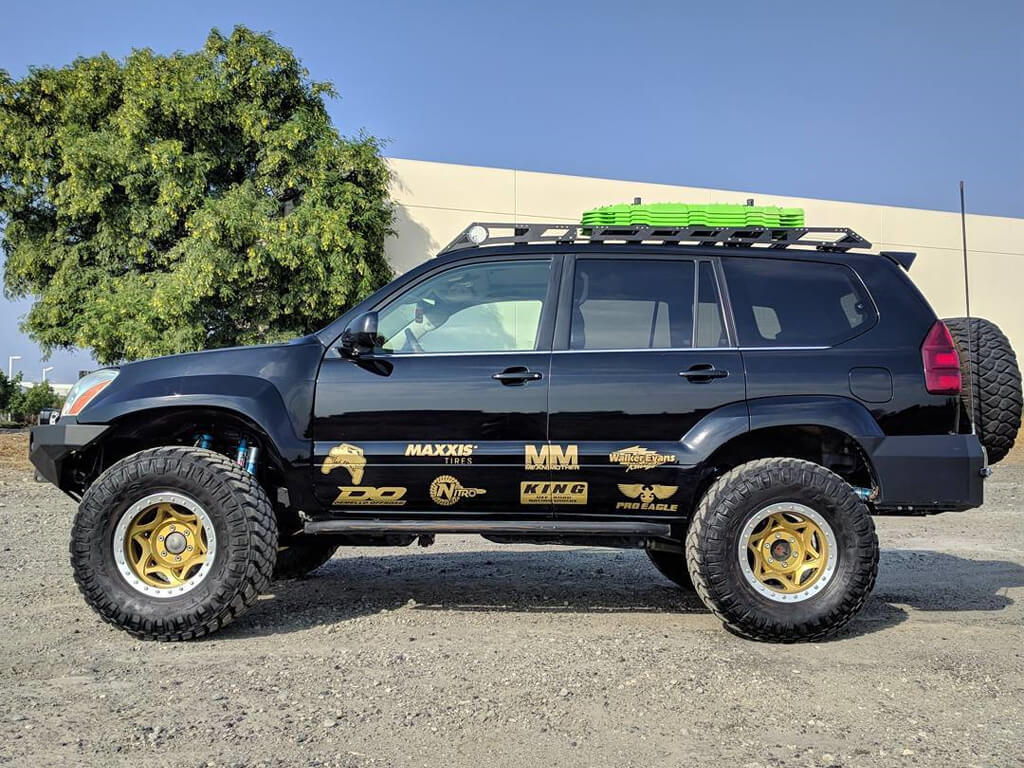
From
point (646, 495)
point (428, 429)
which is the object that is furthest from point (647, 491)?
point (428, 429)

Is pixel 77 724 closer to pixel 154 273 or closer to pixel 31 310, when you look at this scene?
pixel 154 273

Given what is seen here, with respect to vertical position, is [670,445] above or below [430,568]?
above

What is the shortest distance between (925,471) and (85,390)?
172 inches

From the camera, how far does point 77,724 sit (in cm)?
318

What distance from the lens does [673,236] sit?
4.88 meters

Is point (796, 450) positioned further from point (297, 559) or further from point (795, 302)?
point (297, 559)

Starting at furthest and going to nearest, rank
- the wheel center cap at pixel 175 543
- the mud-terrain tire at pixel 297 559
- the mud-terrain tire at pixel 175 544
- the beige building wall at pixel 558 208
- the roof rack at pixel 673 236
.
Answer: the beige building wall at pixel 558 208 < the mud-terrain tire at pixel 297 559 < the roof rack at pixel 673 236 < the wheel center cap at pixel 175 543 < the mud-terrain tire at pixel 175 544

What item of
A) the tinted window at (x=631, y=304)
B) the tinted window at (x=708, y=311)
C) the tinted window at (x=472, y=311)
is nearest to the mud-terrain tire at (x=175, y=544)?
the tinted window at (x=472, y=311)

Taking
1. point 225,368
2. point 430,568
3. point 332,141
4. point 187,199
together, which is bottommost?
point 430,568

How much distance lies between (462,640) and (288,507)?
1.19m

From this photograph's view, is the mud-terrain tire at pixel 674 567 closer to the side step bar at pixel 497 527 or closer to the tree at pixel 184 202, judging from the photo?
the side step bar at pixel 497 527

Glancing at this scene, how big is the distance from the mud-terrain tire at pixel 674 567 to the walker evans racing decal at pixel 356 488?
202cm

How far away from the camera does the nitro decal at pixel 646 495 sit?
15.0 feet

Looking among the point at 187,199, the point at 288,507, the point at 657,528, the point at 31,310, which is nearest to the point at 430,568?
the point at 288,507
